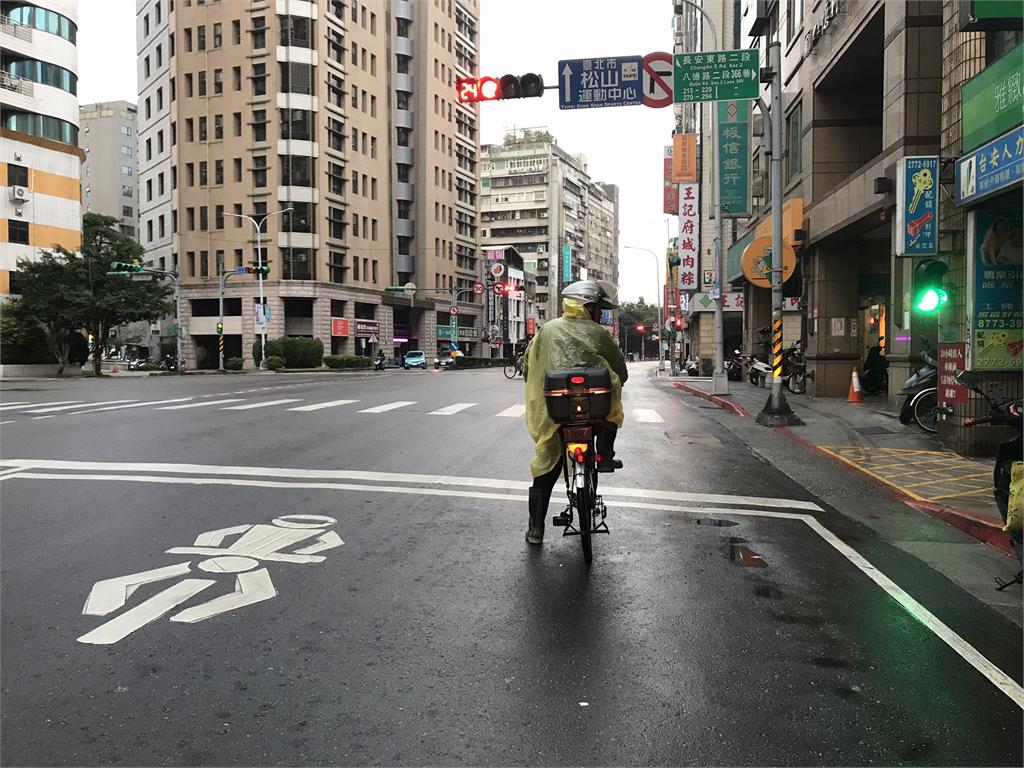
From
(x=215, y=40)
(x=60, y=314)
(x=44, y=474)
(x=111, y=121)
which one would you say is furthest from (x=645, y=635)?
(x=111, y=121)

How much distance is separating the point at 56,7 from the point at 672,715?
191 ft

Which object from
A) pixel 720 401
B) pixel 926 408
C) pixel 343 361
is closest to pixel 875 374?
pixel 720 401

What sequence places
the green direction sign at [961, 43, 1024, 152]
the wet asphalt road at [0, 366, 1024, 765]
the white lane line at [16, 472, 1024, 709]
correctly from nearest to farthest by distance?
the wet asphalt road at [0, 366, 1024, 765]
the white lane line at [16, 472, 1024, 709]
the green direction sign at [961, 43, 1024, 152]

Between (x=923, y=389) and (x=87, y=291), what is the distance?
40.7 meters

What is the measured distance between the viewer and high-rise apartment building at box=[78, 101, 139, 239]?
104m

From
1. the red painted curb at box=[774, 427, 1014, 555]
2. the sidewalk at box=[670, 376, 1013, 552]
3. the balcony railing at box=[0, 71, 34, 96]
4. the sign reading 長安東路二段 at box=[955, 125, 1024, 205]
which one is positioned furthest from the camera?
the balcony railing at box=[0, 71, 34, 96]

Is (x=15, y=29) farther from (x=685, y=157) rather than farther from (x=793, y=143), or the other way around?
(x=793, y=143)

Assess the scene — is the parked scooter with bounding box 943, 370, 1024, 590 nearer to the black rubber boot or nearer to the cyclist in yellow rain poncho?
the cyclist in yellow rain poncho

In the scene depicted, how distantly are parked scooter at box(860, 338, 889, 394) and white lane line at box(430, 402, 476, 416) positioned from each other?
10.3 meters

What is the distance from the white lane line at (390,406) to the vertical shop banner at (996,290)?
10.7 metres

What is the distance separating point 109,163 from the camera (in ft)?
340

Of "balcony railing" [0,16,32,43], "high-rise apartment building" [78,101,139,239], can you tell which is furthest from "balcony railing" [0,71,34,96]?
"high-rise apartment building" [78,101,139,239]

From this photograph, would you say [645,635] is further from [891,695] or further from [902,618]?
[902,618]

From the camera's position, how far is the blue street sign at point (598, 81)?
14773mm
